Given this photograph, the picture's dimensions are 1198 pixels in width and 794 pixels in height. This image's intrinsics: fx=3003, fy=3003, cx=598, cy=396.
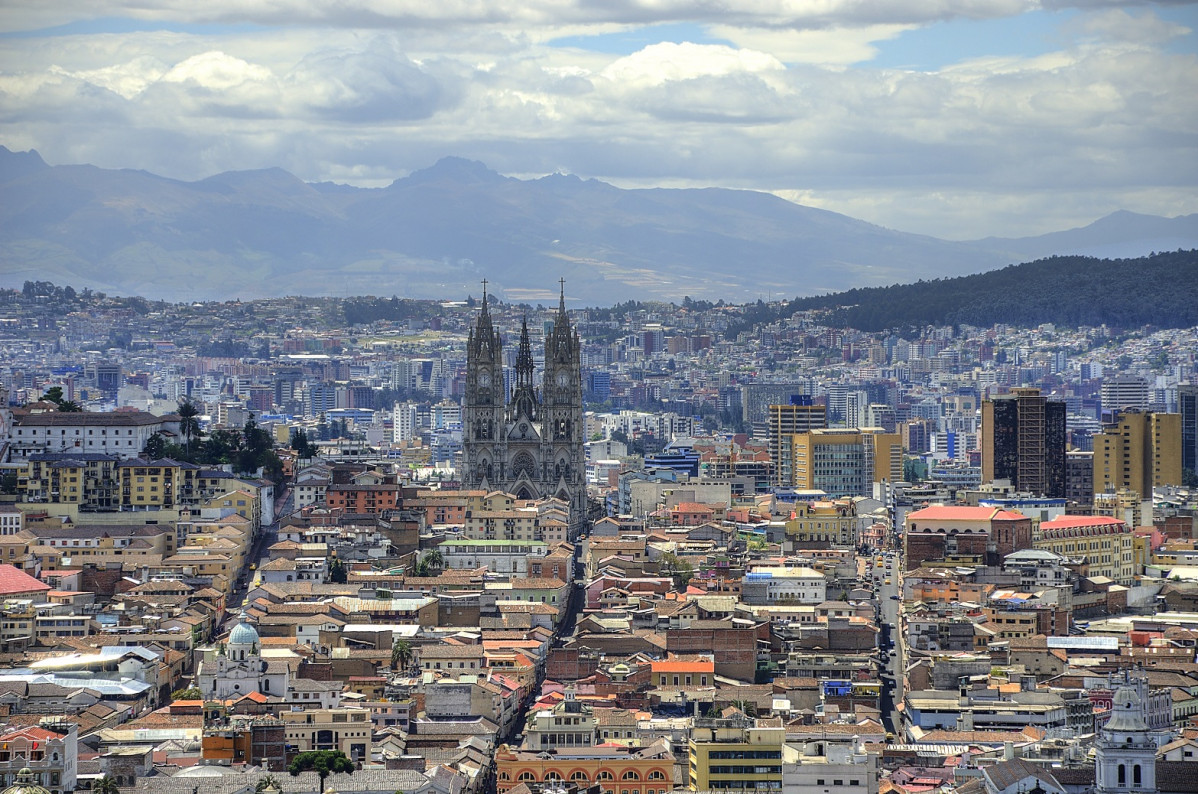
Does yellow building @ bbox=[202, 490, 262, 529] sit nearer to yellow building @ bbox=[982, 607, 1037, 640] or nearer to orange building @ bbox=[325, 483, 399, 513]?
orange building @ bbox=[325, 483, 399, 513]

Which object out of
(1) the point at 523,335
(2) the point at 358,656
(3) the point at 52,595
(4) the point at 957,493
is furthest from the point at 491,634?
(1) the point at 523,335

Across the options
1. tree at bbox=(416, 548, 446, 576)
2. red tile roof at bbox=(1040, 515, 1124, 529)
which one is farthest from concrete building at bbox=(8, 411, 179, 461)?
red tile roof at bbox=(1040, 515, 1124, 529)

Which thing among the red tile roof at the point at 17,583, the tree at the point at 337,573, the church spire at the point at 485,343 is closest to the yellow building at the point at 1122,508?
the tree at the point at 337,573

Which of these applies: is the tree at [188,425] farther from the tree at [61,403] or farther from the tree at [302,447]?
the tree at [302,447]

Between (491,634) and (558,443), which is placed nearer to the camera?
(491,634)

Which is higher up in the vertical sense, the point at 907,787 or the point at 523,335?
the point at 523,335

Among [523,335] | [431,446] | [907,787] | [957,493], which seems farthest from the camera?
[431,446]

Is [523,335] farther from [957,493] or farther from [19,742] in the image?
[19,742]

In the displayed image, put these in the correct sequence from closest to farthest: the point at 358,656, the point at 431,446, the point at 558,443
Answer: the point at 358,656
the point at 558,443
the point at 431,446
